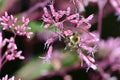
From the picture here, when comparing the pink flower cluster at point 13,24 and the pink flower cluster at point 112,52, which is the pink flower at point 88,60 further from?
the pink flower cluster at point 112,52

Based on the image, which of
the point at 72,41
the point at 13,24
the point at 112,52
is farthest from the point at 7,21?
the point at 112,52

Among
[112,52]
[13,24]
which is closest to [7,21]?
[13,24]

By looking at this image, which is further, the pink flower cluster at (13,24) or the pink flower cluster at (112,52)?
the pink flower cluster at (112,52)

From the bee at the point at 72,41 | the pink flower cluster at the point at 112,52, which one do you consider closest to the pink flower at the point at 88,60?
the bee at the point at 72,41

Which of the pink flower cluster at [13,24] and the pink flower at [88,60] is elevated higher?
the pink flower cluster at [13,24]

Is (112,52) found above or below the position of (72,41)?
above

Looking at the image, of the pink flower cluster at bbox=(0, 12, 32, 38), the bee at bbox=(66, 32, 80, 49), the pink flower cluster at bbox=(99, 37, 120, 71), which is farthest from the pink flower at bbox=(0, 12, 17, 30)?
the pink flower cluster at bbox=(99, 37, 120, 71)

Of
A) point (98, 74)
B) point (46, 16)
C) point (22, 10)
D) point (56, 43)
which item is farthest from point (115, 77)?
point (46, 16)

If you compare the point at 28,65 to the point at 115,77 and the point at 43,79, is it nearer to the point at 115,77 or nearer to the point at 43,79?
the point at 43,79

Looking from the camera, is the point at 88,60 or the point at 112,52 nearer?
the point at 88,60

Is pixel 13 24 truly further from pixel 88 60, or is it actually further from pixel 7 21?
pixel 88 60

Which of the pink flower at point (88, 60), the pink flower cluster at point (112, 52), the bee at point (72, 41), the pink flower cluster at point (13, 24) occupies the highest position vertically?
the pink flower cluster at point (112, 52)

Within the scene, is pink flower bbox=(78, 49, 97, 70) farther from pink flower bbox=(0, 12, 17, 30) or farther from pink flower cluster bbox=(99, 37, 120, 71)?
pink flower cluster bbox=(99, 37, 120, 71)
